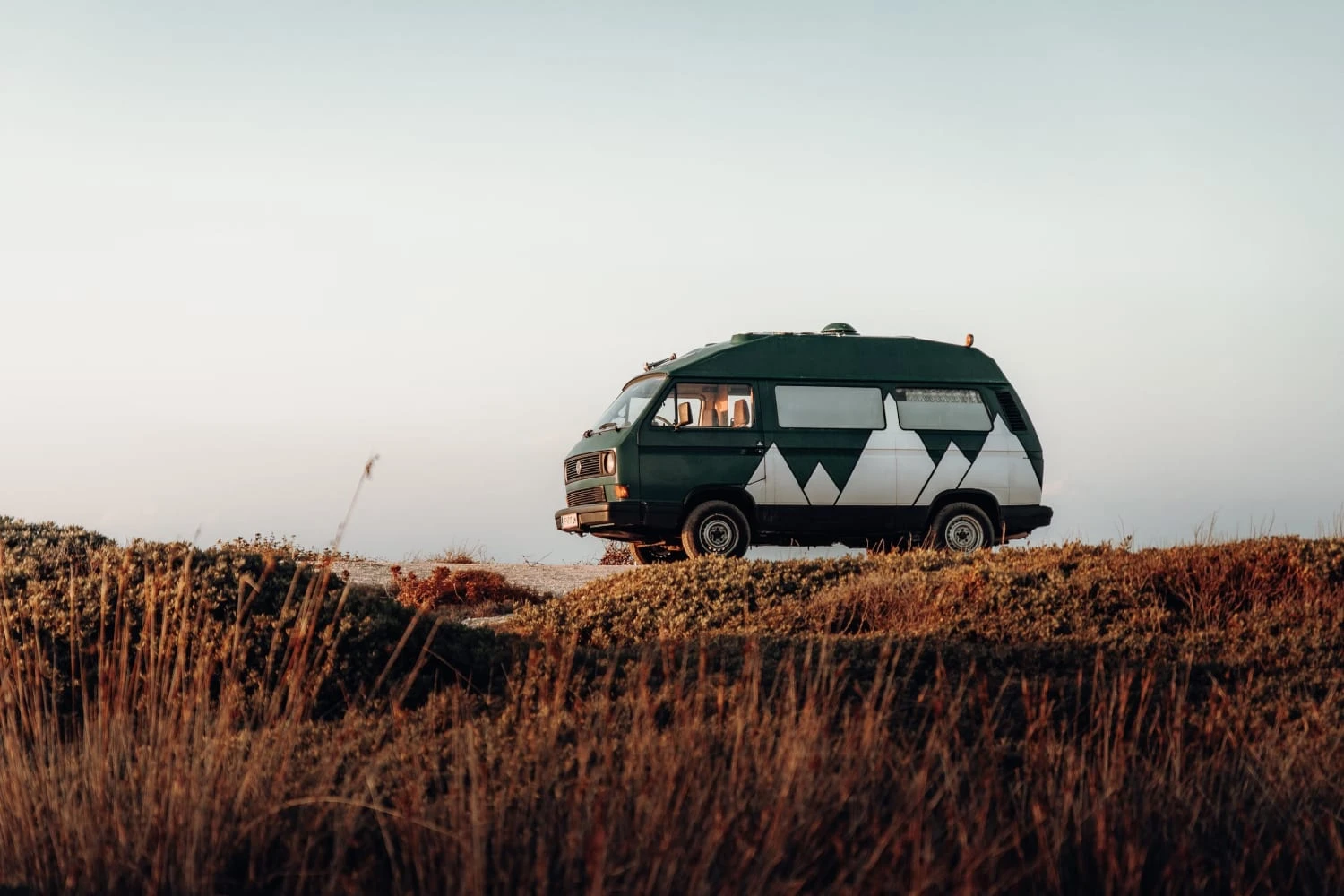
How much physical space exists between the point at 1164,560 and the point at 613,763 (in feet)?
23.3

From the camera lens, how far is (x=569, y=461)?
609 inches

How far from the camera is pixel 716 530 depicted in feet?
46.3

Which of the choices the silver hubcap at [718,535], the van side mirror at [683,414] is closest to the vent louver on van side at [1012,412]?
the silver hubcap at [718,535]

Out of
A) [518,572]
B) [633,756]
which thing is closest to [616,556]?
[518,572]

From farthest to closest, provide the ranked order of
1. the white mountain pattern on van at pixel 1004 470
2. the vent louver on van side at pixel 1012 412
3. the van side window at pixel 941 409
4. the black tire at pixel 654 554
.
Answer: the black tire at pixel 654 554
the vent louver on van side at pixel 1012 412
the white mountain pattern on van at pixel 1004 470
the van side window at pixel 941 409

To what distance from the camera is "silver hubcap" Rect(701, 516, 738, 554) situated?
14023 millimetres

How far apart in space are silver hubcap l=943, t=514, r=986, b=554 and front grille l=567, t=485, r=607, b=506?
4.30m

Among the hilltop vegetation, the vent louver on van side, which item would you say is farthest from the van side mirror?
the hilltop vegetation

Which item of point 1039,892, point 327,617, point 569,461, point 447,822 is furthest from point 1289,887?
point 569,461

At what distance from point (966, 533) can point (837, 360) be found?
2.71m

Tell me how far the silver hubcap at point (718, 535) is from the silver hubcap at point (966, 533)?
2817 millimetres

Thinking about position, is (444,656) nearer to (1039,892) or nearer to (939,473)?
(1039,892)

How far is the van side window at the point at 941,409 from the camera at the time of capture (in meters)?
14.7

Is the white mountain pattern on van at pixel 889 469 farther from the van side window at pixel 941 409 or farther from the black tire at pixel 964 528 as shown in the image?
the black tire at pixel 964 528
